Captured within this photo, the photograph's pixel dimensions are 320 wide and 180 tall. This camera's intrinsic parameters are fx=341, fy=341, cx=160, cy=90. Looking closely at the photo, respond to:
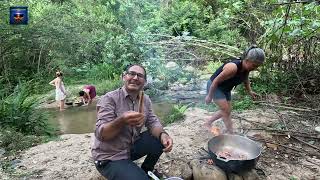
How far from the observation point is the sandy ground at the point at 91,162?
172 inches

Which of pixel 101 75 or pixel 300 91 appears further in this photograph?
pixel 101 75

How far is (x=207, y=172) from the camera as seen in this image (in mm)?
3875

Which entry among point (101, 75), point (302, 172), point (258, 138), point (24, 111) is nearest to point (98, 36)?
point (101, 75)

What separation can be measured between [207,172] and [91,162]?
1.69 metres

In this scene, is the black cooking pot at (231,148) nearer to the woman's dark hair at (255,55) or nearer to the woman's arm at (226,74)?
the woman's arm at (226,74)

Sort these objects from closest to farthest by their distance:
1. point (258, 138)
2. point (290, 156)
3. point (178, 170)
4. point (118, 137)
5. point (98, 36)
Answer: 1. point (118, 137)
2. point (178, 170)
3. point (290, 156)
4. point (258, 138)
5. point (98, 36)

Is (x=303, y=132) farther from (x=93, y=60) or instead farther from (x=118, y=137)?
(x=93, y=60)

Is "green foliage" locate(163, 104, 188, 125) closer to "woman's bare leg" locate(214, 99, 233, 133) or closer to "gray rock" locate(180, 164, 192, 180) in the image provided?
"woman's bare leg" locate(214, 99, 233, 133)

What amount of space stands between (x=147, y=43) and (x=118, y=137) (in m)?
9.19

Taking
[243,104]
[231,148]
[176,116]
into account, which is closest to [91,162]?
[231,148]

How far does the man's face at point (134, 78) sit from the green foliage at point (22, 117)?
12.8ft

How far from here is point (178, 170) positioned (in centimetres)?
425

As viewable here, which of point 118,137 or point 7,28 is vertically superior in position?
point 7,28

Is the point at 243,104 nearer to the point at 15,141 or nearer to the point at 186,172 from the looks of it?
the point at 186,172
